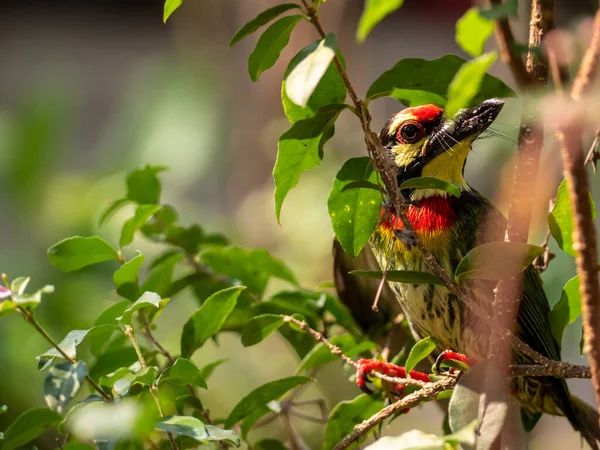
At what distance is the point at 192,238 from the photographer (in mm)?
1752

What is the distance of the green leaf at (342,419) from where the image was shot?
1489 mm

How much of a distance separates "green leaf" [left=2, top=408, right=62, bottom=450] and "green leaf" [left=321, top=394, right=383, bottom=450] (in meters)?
0.46

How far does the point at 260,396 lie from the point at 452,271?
54 cm

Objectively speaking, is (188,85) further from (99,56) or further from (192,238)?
(99,56)

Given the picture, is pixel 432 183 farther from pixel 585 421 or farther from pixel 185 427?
pixel 585 421

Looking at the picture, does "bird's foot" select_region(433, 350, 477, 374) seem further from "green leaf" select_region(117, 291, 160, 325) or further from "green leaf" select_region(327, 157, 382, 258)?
"green leaf" select_region(117, 291, 160, 325)

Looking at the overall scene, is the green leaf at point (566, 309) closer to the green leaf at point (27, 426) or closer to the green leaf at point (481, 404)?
the green leaf at point (481, 404)

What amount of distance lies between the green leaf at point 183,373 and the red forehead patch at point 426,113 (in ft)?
2.82

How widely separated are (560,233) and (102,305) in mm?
1026

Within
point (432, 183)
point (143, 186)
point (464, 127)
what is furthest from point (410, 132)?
point (432, 183)

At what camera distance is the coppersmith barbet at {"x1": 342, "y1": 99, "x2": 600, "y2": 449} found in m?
1.70

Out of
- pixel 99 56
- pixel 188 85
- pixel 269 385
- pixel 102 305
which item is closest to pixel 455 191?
pixel 269 385

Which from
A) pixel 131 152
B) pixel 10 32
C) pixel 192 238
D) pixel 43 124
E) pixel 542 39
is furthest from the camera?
pixel 10 32

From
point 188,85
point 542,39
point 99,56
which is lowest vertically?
point 542,39
